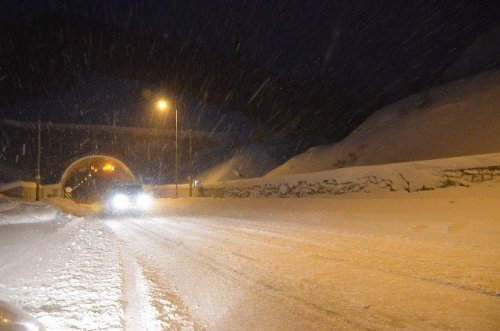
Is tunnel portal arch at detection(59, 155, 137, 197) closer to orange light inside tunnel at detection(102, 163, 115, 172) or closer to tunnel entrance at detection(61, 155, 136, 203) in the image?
tunnel entrance at detection(61, 155, 136, 203)

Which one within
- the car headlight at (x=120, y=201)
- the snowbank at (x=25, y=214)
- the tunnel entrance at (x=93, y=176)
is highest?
the tunnel entrance at (x=93, y=176)

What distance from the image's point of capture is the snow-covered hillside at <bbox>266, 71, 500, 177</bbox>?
19.7 m

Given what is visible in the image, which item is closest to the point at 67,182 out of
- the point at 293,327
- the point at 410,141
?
the point at 410,141

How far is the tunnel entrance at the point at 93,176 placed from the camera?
4003 centimetres

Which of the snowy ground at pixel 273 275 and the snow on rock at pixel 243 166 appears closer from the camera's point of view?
the snowy ground at pixel 273 275

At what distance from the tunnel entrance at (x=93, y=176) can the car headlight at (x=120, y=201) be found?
63.6ft

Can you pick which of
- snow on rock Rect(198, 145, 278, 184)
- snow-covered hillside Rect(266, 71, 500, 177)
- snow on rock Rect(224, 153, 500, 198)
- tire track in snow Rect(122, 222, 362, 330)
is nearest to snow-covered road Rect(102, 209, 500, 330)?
tire track in snow Rect(122, 222, 362, 330)

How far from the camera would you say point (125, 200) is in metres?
20.0

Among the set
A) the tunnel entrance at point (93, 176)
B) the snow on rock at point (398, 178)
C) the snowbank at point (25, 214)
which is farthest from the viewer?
the tunnel entrance at point (93, 176)

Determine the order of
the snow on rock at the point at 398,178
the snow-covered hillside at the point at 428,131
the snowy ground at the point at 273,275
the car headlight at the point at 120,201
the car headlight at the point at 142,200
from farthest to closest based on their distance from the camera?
the car headlight at the point at 142,200
the car headlight at the point at 120,201
the snow-covered hillside at the point at 428,131
the snow on rock at the point at 398,178
the snowy ground at the point at 273,275

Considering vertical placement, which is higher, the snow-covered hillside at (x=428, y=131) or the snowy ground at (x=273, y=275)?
the snow-covered hillside at (x=428, y=131)

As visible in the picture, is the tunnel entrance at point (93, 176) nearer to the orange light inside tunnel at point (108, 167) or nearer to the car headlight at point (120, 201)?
the orange light inside tunnel at point (108, 167)

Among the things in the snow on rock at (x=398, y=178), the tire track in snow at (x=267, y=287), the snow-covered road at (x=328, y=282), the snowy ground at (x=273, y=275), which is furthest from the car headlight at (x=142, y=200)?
the tire track in snow at (x=267, y=287)

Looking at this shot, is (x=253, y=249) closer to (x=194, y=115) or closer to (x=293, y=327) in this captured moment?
(x=293, y=327)
